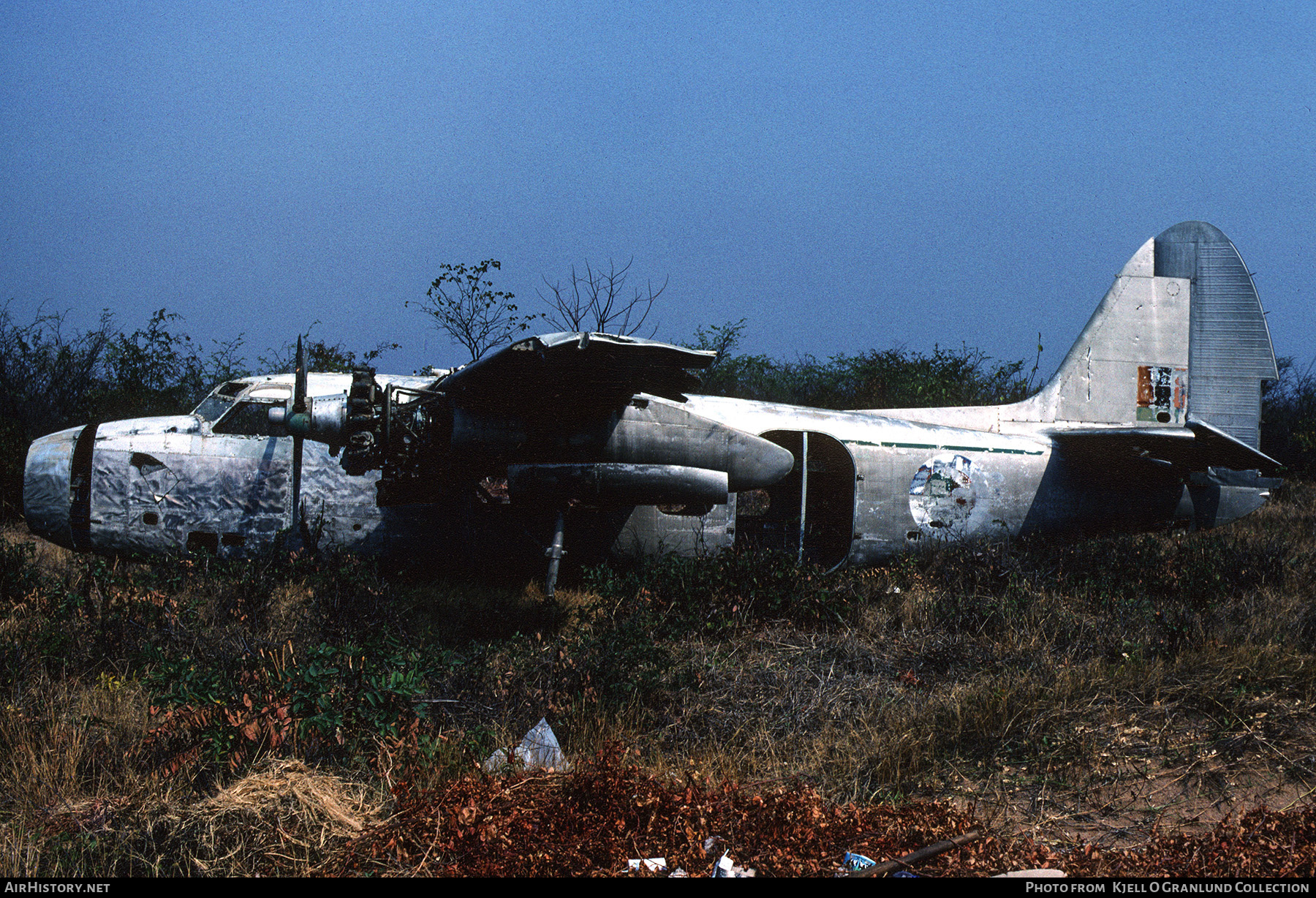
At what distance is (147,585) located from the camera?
7688mm

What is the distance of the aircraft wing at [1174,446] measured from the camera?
9359mm

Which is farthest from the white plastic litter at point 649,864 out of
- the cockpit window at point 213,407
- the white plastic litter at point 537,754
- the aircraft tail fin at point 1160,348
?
the aircraft tail fin at point 1160,348

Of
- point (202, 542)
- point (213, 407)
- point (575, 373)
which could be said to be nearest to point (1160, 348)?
point (575, 373)

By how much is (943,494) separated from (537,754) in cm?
654

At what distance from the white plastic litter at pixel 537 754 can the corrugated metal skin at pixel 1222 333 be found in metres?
9.95

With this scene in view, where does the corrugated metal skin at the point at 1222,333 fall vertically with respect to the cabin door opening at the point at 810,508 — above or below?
above

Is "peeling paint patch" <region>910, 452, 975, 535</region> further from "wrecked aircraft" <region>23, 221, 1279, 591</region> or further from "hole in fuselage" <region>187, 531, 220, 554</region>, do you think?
"hole in fuselage" <region>187, 531, 220, 554</region>

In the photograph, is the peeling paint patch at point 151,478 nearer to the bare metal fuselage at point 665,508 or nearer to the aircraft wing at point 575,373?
the bare metal fuselage at point 665,508

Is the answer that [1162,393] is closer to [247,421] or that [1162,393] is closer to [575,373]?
[575,373]

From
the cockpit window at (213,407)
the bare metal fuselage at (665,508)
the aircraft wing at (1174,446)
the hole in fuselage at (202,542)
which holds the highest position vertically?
the cockpit window at (213,407)

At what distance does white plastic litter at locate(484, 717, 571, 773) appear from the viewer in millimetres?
4812

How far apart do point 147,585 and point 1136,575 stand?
10.2m

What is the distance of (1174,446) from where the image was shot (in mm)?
9586
